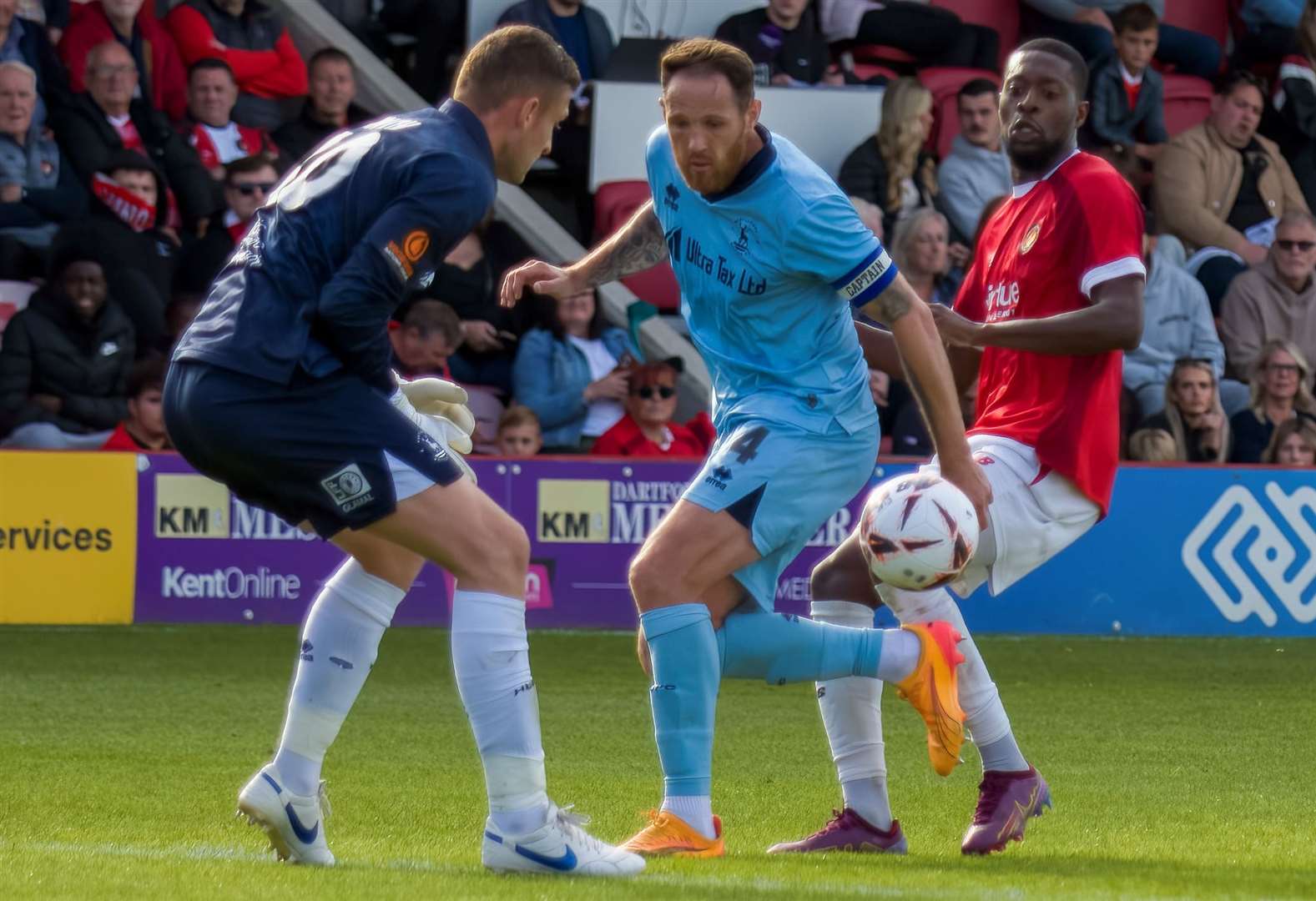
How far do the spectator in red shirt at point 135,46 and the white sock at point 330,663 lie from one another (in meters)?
8.34

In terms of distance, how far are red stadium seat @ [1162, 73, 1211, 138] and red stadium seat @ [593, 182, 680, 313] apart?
4740 millimetres

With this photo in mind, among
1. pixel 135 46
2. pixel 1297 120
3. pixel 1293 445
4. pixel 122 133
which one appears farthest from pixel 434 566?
pixel 1297 120

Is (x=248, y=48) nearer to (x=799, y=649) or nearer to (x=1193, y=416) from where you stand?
(x=1193, y=416)

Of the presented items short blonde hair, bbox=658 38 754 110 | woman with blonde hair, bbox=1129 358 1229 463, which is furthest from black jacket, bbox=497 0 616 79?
short blonde hair, bbox=658 38 754 110

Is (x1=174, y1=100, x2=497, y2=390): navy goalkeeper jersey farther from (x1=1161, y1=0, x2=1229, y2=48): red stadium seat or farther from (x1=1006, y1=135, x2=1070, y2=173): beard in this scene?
(x1=1161, y1=0, x2=1229, y2=48): red stadium seat

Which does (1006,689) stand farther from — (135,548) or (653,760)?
(135,548)

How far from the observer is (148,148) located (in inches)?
489

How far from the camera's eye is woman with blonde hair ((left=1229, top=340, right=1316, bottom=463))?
41.8 ft

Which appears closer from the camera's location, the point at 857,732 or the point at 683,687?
the point at 683,687

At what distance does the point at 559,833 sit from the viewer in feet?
14.7

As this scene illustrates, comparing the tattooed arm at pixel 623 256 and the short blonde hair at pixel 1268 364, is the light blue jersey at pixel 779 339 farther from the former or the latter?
the short blonde hair at pixel 1268 364

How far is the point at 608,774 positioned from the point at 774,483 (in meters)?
2.04

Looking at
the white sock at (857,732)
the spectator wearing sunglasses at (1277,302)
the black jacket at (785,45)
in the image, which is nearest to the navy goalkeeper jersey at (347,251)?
the white sock at (857,732)

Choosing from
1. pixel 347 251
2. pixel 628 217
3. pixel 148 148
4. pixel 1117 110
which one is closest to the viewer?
pixel 347 251
